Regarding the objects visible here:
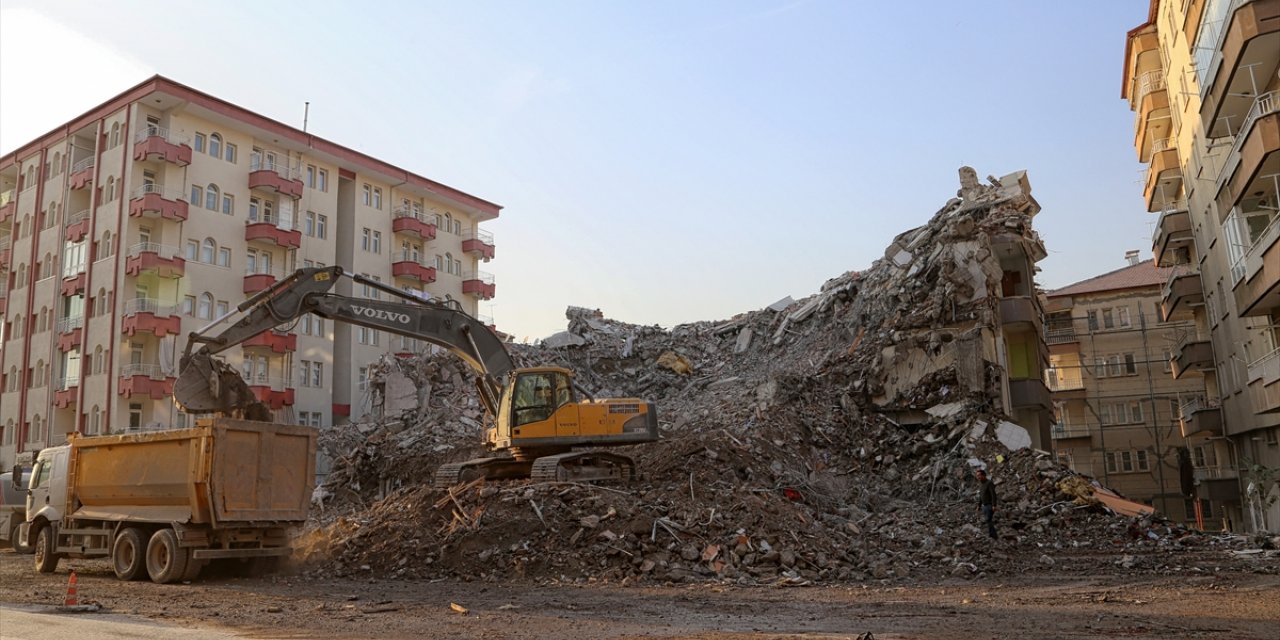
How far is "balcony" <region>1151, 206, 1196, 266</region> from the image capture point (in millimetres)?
32094

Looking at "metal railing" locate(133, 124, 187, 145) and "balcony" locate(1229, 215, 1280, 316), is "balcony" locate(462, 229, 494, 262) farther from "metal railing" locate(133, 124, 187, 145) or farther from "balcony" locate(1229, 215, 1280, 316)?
"balcony" locate(1229, 215, 1280, 316)

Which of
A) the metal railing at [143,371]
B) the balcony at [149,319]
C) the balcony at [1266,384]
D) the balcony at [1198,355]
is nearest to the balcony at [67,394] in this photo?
the metal railing at [143,371]

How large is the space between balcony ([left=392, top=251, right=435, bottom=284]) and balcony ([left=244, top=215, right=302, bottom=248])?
6333mm

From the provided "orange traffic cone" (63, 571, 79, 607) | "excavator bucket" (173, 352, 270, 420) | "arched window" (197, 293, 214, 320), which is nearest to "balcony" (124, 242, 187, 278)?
"arched window" (197, 293, 214, 320)

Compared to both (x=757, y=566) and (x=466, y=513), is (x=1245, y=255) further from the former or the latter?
(x=466, y=513)

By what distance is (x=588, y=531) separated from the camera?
1467 centimetres

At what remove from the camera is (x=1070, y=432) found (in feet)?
163

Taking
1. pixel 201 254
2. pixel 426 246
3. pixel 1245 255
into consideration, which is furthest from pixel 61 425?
pixel 1245 255

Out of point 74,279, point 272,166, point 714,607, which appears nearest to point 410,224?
point 272,166

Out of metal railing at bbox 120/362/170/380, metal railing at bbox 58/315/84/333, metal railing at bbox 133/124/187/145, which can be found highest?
metal railing at bbox 133/124/187/145

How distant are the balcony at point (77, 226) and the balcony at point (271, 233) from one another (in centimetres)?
662

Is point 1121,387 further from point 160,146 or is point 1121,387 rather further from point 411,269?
point 160,146

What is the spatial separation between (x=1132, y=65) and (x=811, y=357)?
781 inches

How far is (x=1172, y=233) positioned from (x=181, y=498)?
106ft
